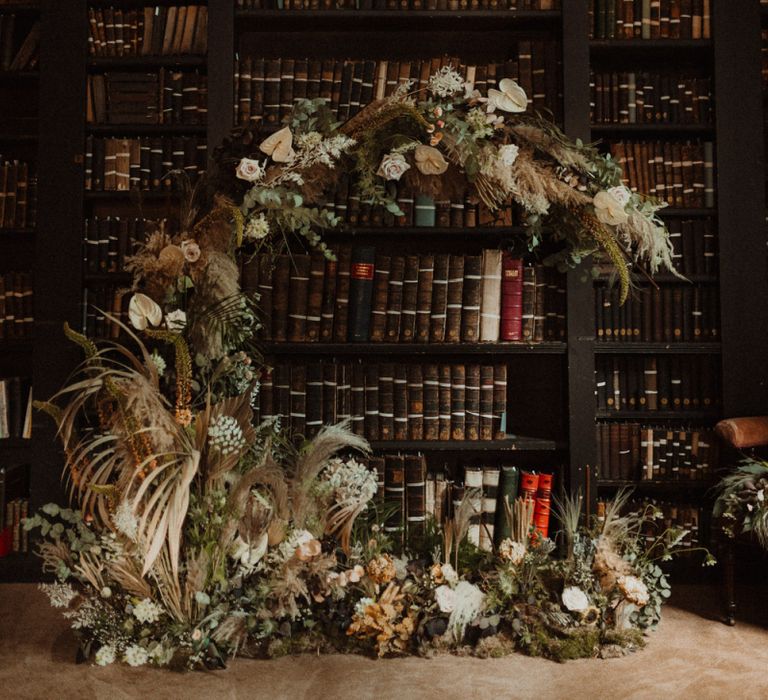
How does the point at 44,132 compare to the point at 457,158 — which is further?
the point at 44,132

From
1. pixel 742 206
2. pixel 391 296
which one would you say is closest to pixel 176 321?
pixel 391 296

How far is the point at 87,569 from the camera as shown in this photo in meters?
2.07

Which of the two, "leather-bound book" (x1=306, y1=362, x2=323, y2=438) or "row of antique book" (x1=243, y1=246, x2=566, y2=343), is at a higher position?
"row of antique book" (x1=243, y1=246, x2=566, y2=343)

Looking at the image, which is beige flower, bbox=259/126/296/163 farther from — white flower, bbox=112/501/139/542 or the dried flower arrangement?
white flower, bbox=112/501/139/542

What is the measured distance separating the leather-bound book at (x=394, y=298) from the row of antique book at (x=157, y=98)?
103cm

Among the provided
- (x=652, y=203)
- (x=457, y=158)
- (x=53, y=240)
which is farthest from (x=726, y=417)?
(x=53, y=240)

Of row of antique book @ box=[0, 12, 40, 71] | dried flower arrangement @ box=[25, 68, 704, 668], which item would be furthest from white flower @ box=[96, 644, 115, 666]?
row of antique book @ box=[0, 12, 40, 71]

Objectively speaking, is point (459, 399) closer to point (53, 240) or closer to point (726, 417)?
point (726, 417)

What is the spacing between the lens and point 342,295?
281cm

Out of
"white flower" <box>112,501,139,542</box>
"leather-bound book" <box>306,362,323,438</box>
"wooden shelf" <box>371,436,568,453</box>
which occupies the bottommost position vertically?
"white flower" <box>112,501,139,542</box>

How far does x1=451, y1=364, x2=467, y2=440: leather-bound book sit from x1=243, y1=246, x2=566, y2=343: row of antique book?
0.14 metres

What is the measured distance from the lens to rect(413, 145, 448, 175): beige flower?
2.32m

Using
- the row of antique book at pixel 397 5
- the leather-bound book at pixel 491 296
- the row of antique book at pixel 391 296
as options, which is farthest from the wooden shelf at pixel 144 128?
the leather-bound book at pixel 491 296

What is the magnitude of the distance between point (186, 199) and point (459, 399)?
130 centimetres
